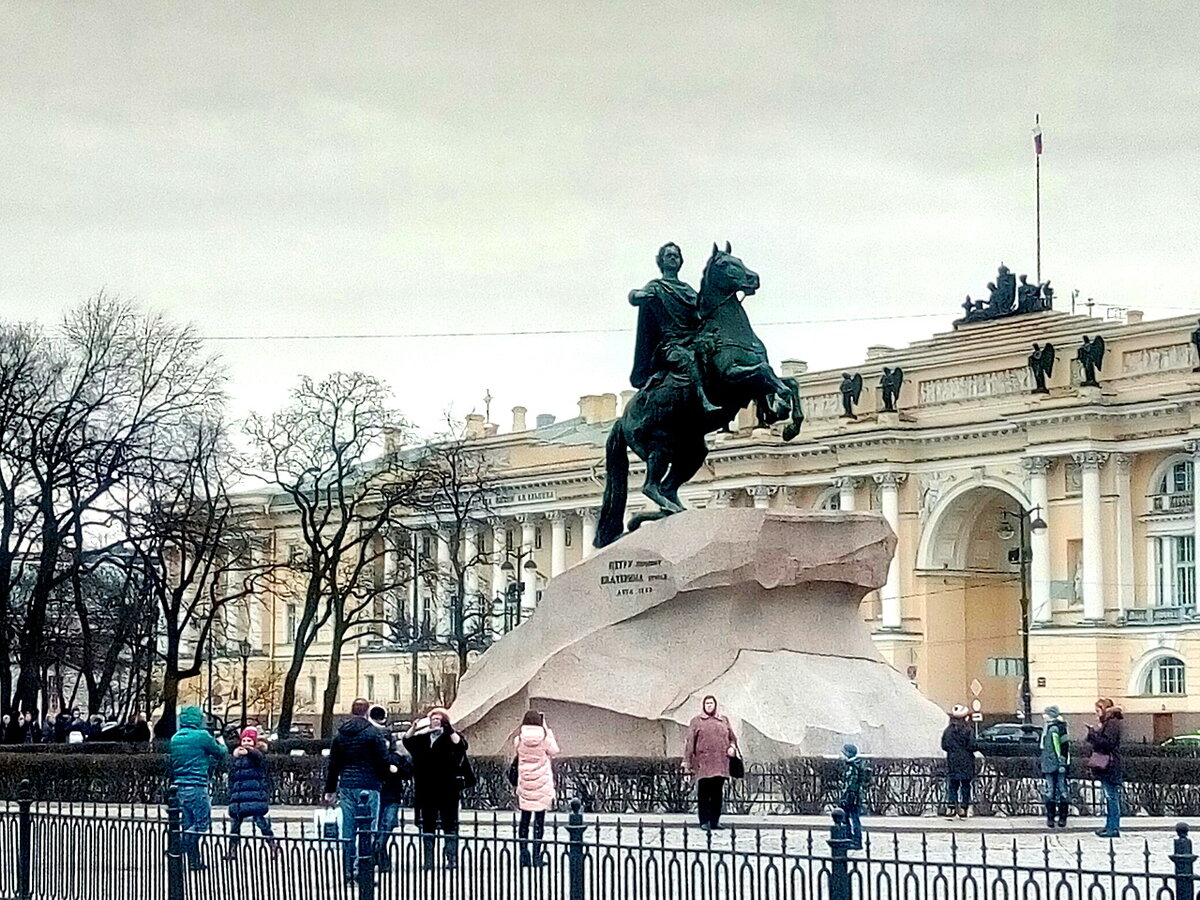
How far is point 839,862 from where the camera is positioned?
33.8ft

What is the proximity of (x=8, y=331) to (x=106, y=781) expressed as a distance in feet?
59.3

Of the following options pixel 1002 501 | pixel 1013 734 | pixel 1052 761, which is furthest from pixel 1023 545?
pixel 1052 761

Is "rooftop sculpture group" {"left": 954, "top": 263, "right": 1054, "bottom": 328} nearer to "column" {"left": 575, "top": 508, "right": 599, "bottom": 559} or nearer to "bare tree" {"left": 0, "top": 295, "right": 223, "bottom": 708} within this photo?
"column" {"left": 575, "top": 508, "right": 599, "bottom": 559}

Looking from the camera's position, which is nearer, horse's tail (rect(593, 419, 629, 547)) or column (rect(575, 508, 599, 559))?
horse's tail (rect(593, 419, 629, 547))

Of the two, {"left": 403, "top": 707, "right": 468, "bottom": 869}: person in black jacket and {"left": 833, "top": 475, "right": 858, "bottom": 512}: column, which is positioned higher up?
{"left": 833, "top": 475, "right": 858, "bottom": 512}: column

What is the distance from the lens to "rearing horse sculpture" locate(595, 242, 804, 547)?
2298cm

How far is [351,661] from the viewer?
305 ft

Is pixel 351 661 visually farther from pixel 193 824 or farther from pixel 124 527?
pixel 193 824

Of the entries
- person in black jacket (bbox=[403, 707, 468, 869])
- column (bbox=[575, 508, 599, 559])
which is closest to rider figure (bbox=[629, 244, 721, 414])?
person in black jacket (bbox=[403, 707, 468, 869])

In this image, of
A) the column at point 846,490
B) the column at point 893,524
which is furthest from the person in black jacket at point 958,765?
the column at point 846,490

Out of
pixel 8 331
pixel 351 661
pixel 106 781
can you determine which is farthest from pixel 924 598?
pixel 106 781

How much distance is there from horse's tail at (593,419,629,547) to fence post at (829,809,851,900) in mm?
13882

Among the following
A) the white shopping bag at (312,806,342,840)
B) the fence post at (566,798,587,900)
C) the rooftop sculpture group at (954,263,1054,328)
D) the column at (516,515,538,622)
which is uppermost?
the rooftop sculpture group at (954,263,1054,328)

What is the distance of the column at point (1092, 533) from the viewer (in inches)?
2803
